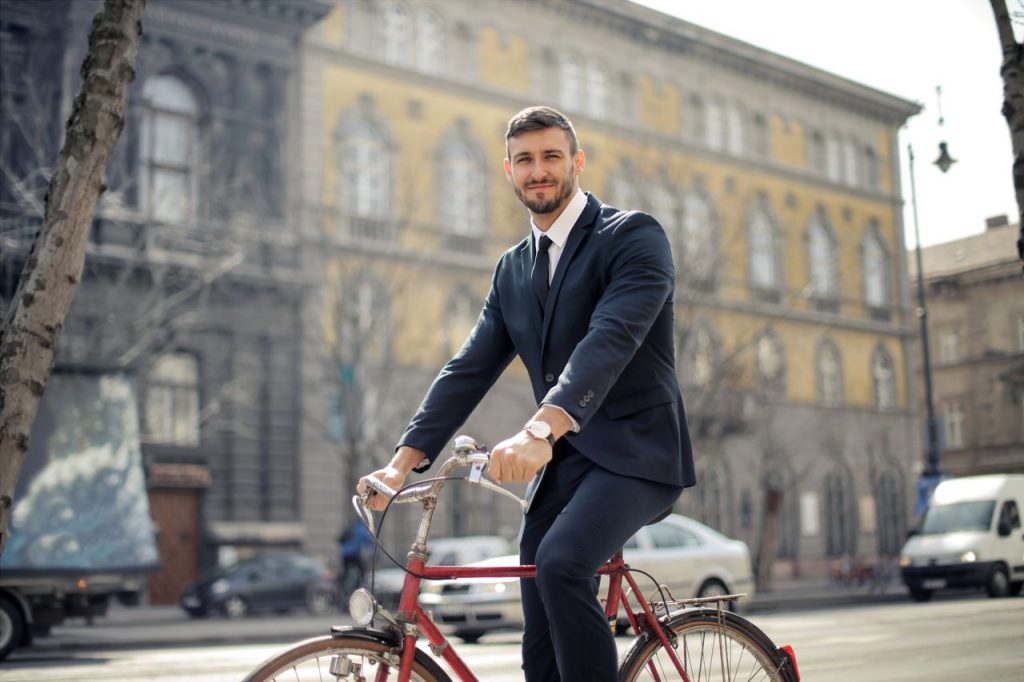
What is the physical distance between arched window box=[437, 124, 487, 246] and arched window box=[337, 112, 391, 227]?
70.3 inches

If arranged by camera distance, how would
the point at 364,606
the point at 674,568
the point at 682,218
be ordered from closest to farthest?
→ the point at 364,606 < the point at 674,568 < the point at 682,218

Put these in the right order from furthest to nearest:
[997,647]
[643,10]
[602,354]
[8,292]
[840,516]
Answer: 1. [840,516]
2. [643,10]
3. [8,292]
4. [997,647]
5. [602,354]

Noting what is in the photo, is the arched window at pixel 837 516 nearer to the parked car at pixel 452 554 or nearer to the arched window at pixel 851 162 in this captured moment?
the arched window at pixel 851 162

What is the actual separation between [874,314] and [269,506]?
27.8m

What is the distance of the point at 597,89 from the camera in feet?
136

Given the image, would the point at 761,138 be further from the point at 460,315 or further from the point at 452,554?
the point at 452,554

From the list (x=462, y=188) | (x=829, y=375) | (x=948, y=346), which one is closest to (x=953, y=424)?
(x=948, y=346)

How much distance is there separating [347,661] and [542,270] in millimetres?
1356

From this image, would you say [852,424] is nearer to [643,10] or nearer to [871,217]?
[871,217]

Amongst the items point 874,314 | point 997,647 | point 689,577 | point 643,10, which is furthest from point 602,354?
point 874,314

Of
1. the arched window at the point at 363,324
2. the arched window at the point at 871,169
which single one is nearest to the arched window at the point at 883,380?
the arched window at the point at 871,169

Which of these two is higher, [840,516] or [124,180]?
[124,180]

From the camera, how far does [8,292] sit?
25438 mm

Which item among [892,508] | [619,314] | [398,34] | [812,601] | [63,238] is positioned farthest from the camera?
[892,508]
